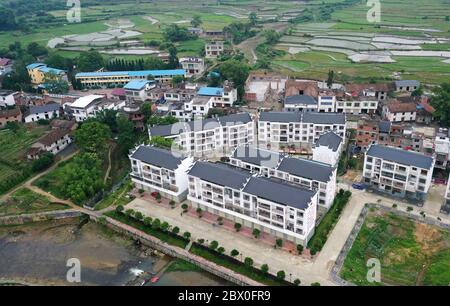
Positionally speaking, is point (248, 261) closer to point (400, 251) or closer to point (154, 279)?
point (154, 279)

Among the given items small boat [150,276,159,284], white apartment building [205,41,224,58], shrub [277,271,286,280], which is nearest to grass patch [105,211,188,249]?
small boat [150,276,159,284]

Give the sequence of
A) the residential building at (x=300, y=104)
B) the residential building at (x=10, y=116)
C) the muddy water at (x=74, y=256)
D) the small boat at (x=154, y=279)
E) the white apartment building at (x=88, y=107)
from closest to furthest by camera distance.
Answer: the small boat at (x=154, y=279) → the muddy water at (x=74, y=256) → the residential building at (x=300, y=104) → the white apartment building at (x=88, y=107) → the residential building at (x=10, y=116)

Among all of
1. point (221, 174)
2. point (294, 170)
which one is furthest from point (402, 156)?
point (221, 174)

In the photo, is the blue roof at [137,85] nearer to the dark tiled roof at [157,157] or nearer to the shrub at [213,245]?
the dark tiled roof at [157,157]

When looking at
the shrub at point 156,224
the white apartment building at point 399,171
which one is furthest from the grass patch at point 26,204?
the white apartment building at point 399,171

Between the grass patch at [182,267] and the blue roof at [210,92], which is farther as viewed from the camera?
the blue roof at [210,92]

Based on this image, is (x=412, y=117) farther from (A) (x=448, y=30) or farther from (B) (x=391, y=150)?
(A) (x=448, y=30)
